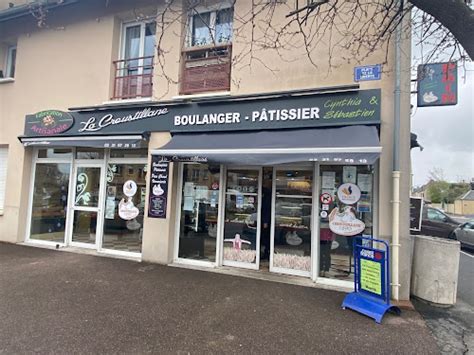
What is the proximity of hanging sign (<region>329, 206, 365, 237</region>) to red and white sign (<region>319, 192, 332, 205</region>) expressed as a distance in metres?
0.19

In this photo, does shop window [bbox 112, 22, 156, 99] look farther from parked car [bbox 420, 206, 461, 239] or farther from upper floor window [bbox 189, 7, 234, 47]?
parked car [bbox 420, 206, 461, 239]

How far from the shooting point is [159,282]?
5.61 m

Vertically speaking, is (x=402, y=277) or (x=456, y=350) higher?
(x=402, y=277)

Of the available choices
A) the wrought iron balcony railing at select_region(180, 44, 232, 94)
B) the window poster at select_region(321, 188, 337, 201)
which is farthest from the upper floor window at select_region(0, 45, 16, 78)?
the window poster at select_region(321, 188, 337, 201)

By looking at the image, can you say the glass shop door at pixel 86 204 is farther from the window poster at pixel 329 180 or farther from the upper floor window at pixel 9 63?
the window poster at pixel 329 180

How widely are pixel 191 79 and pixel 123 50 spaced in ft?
7.42

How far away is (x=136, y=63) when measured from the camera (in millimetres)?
7828

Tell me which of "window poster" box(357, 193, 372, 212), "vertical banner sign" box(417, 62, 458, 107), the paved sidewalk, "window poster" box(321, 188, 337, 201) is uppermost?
"vertical banner sign" box(417, 62, 458, 107)

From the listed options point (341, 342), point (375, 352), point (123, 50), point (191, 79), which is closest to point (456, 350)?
point (375, 352)

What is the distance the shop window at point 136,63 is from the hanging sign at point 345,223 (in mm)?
5118

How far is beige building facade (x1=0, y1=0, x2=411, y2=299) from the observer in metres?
5.60

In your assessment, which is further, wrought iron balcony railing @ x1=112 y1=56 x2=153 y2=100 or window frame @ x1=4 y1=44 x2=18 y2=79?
window frame @ x1=4 y1=44 x2=18 y2=79

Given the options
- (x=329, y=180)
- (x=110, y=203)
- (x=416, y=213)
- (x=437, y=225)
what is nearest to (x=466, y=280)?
(x=416, y=213)

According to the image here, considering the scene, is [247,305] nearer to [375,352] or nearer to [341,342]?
[341,342]
